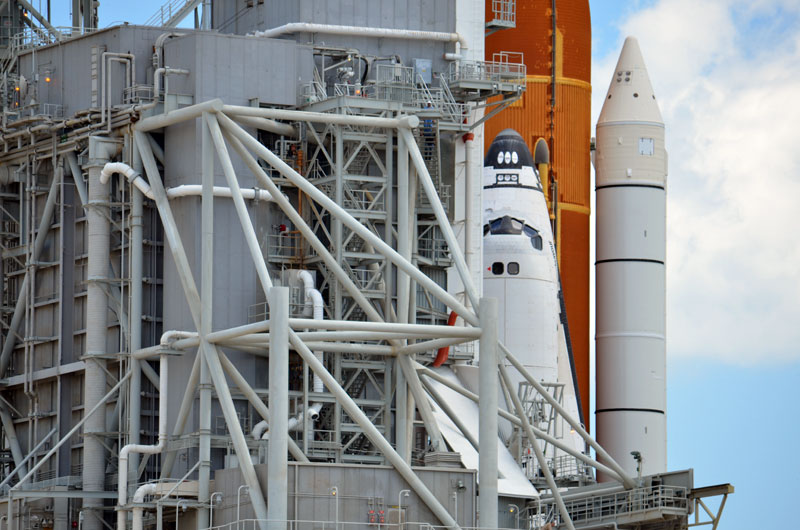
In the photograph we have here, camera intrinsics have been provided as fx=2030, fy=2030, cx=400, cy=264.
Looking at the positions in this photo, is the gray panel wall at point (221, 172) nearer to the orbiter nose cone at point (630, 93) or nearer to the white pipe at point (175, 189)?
the white pipe at point (175, 189)

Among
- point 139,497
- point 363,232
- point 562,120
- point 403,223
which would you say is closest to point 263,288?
point 363,232

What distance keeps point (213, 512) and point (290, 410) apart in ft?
13.3

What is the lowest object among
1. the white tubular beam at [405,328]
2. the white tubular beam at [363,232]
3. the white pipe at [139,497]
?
the white pipe at [139,497]

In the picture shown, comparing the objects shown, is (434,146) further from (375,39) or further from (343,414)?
(343,414)

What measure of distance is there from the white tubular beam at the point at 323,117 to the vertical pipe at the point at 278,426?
6.99 m

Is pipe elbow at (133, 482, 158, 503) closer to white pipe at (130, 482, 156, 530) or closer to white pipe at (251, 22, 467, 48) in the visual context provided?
white pipe at (130, 482, 156, 530)

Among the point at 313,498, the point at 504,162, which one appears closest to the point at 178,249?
the point at 313,498

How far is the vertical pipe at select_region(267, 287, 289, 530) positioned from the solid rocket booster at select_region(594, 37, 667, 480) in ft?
66.0

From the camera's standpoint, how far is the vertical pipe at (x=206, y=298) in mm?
48750

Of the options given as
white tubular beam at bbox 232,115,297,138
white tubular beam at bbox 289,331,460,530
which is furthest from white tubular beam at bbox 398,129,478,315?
white tubular beam at bbox 289,331,460,530

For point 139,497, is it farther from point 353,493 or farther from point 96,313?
point 96,313

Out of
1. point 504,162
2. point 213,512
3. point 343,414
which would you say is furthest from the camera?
point 504,162

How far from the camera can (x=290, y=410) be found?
51.4 metres

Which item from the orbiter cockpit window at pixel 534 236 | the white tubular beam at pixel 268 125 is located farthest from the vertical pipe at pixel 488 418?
the orbiter cockpit window at pixel 534 236
